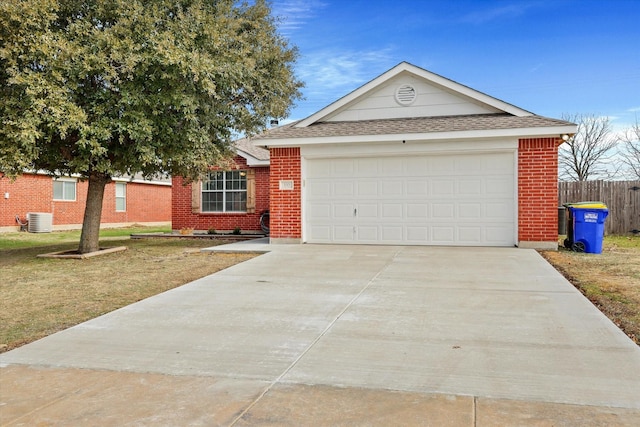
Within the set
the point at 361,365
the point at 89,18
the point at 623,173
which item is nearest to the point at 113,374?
the point at 361,365

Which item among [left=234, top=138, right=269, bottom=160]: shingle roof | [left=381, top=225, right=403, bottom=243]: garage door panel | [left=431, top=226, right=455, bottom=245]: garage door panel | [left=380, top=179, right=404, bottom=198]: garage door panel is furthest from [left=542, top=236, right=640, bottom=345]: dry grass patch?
[left=234, top=138, right=269, bottom=160]: shingle roof

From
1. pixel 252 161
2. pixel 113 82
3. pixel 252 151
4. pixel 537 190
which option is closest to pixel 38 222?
pixel 252 151

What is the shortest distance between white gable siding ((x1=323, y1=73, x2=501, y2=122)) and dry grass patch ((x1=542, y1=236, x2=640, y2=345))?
176 inches

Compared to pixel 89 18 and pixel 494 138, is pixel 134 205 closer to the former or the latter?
pixel 89 18

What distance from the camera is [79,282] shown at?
8.24 meters

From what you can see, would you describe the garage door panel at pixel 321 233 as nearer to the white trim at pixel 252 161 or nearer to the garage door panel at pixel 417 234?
the garage door panel at pixel 417 234

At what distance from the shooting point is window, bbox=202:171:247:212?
18.2 m

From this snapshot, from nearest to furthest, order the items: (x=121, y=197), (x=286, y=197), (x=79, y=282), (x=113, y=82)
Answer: (x=79, y=282)
(x=113, y=82)
(x=286, y=197)
(x=121, y=197)

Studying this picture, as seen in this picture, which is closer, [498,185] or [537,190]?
[537,190]

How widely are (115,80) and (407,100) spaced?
7.48 m

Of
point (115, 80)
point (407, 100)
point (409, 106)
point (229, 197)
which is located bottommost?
point (229, 197)

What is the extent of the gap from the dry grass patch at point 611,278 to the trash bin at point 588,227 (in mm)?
317

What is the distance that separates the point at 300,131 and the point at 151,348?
934 centimetres

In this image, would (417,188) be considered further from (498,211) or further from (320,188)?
(320,188)
